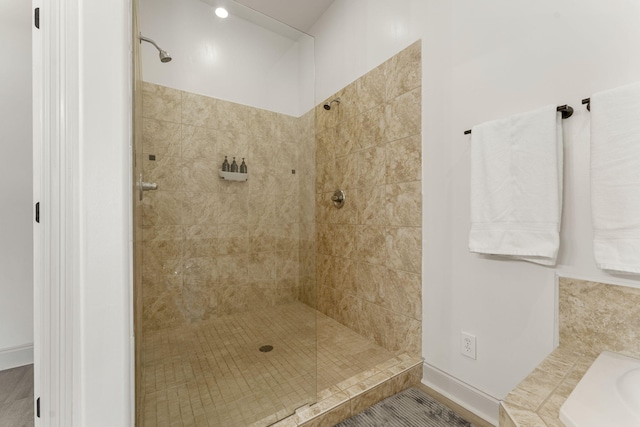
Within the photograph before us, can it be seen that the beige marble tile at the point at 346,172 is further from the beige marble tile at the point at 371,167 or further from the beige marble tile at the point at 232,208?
the beige marble tile at the point at 232,208

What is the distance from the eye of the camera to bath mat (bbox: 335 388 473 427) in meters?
1.21

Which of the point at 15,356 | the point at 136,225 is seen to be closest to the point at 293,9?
the point at 136,225

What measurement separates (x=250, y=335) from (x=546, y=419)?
4.95ft

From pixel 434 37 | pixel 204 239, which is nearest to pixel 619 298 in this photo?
pixel 434 37

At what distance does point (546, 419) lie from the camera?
60 cm

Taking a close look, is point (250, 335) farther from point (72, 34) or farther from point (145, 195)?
point (72, 34)

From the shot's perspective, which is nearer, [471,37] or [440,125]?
[471,37]

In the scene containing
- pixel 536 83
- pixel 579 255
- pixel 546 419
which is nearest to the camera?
pixel 546 419

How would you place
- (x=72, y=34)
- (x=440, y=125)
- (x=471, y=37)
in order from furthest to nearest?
(x=440, y=125), (x=471, y=37), (x=72, y=34)

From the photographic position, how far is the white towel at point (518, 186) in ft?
3.27

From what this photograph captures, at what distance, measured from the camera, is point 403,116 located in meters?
1.65

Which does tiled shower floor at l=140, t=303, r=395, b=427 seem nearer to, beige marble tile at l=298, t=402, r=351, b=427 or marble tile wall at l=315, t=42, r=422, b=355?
beige marble tile at l=298, t=402, r=351, b=427

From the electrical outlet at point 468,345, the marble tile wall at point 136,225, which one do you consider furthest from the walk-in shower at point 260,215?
the marble tile wall at point 136,225

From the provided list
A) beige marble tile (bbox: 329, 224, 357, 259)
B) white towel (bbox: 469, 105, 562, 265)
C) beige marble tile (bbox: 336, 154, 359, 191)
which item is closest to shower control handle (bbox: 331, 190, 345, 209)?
beige marble tile (bbox: 336, 154, 359, 191)
